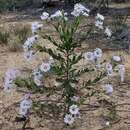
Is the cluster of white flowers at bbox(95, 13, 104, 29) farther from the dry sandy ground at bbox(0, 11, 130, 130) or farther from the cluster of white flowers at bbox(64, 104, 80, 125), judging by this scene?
the dry sandy ground at bbox(0, 11, 130, 130)

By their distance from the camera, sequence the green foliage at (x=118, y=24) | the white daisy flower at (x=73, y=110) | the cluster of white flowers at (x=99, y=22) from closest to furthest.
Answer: the white daisy flower at (x=73, y=110) < the cluster of white flowers at (x=99, y=22) < the green foliage at (x=118, y=24)

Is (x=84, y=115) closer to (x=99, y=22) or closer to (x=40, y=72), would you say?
(x=40, y=72)

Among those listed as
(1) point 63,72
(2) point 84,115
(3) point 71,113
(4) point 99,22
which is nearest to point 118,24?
(2) point 84,115

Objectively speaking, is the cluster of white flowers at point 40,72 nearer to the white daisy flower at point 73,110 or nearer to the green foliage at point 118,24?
the white daisy flower at point 73,110

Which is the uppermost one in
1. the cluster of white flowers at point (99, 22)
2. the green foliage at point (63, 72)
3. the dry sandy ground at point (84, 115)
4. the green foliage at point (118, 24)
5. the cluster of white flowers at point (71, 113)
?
the cluster of white flowers at point (99, 22)

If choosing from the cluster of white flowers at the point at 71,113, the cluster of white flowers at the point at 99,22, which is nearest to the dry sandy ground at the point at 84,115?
the cluster of white flowers at the point at 71,113

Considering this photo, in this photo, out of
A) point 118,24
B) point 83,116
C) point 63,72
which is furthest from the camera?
point 118,24

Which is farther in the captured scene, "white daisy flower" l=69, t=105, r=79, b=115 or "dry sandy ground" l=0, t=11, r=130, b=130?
"dry sandy ground" l=0, t=11, r=130, b=130

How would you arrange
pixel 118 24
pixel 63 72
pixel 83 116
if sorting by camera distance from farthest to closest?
1. pixel 118 24
2. pixel 83 116
3. pixel 63 72

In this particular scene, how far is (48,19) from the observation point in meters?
4.39

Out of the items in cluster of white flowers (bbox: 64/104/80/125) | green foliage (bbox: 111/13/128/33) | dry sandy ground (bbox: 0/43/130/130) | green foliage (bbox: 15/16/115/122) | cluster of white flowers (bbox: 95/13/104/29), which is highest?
cluster of white flowers (bbox: 95/13/104/29)

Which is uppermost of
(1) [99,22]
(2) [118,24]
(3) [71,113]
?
(1) [99,22]

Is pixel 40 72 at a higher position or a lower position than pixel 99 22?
lower

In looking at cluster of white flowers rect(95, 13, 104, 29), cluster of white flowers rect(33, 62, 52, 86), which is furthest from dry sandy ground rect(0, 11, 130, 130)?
cluster of white flowers rect(95, 13, 104, 29)
